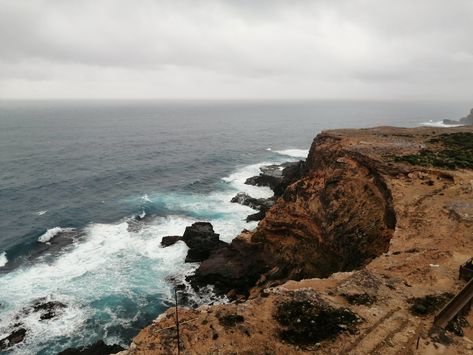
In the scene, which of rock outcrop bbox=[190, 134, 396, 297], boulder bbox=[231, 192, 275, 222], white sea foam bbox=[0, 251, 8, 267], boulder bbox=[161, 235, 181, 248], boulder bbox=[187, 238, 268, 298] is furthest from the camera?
boulder bbox=[231, 192, 275, 222]

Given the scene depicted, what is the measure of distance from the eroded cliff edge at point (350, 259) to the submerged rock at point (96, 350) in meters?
11.9

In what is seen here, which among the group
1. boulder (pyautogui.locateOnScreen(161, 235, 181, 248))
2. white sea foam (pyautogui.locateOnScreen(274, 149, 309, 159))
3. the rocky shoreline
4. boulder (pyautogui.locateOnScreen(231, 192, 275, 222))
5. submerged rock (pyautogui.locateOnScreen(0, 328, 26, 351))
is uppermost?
the rocky shoreline

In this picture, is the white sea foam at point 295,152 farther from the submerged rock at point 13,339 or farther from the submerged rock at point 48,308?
the submerged rock at point 13,339

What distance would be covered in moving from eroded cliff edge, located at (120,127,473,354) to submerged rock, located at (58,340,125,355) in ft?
39.1

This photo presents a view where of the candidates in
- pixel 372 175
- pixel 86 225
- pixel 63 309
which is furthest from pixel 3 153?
pixel 372 175

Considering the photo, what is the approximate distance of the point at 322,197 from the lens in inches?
1474

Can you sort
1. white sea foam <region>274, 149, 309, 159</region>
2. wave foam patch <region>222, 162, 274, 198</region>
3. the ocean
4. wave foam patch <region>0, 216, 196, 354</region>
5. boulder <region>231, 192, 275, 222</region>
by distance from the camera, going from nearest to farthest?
wave foam patch <region>0, 216, 196, 354</region>
the ocean
boulder <region>231, 192, 275, 222</region>
wave foam patch <region>222, 162, 274, 198</region>
white sea foam <region>274, 149, 309, 159</region>

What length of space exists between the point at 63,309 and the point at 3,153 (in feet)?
275

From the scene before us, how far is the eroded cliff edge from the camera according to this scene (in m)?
16.1

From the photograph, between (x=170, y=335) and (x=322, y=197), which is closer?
(x=170, y=335)

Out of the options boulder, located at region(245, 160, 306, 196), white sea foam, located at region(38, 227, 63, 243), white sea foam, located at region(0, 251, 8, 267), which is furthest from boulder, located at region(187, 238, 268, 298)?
white sea foam, located at region(38, 227, 63, 243)

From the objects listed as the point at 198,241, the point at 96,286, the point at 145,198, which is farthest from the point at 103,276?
the point at 145,198

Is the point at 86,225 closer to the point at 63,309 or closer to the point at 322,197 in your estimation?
the point at 63,309

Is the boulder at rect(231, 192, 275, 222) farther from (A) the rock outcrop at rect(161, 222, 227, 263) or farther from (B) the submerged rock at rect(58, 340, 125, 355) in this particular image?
(B) the submerged rock at rect(58, 340, 125, 355)
